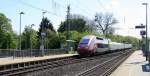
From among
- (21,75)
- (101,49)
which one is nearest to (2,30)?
(101,49)

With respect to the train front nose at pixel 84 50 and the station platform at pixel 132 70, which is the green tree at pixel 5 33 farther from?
the station platform at pixel 132 70

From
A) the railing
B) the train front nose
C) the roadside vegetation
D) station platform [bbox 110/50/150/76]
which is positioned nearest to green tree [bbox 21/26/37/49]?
the roadside vegetation

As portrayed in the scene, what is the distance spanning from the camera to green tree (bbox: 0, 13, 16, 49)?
11224 cm

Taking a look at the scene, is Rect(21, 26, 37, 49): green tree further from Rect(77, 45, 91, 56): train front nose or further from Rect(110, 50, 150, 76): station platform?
Rect(110, 50, 150, 76): station platform

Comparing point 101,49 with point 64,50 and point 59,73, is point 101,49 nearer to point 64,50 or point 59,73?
point 64,50

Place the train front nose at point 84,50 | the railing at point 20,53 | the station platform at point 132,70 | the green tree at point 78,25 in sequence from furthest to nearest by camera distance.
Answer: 1. the green tree at point 78,25
2. the railing at point 20,53
3. the train front nose at point 84,50
4. the station platform at point 132,70

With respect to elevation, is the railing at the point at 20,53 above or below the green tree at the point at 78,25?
below

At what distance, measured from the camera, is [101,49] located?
2280 inches

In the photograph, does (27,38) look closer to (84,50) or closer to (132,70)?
(84,50)

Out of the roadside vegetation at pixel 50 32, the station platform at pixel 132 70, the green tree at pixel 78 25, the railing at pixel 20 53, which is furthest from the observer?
the green tree at pixel 78 25

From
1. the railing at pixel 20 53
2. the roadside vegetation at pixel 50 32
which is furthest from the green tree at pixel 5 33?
the railing at pixel 20 53

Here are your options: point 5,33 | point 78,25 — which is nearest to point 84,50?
point 5,33

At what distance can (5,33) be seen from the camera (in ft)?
378

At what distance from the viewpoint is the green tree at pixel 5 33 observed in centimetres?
11224
